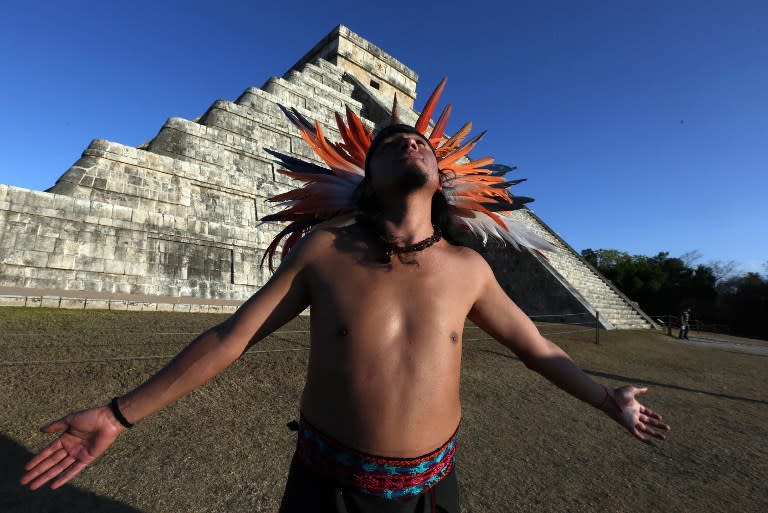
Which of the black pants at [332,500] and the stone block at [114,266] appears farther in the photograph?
the stone block at [114,266]

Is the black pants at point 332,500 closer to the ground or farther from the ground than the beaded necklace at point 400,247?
closer to the ground

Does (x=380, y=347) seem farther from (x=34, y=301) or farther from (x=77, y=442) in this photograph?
(x=34, y=301)

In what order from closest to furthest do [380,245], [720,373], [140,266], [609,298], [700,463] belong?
[380,245], [700,463], [720,373], [140,266], [609,298]

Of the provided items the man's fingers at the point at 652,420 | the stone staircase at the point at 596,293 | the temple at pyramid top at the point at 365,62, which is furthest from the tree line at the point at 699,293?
the man's fingers at the point at 652,420

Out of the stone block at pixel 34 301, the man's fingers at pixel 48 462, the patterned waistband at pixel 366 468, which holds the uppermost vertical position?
the stone block at pixel 34 301

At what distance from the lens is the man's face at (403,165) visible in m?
1.44

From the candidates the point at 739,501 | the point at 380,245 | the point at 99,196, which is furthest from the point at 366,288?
the point at 99,196

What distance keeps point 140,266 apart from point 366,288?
28.8 ft

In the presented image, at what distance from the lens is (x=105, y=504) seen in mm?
2123

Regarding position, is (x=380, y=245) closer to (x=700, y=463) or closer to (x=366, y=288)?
(x=366, y=288)

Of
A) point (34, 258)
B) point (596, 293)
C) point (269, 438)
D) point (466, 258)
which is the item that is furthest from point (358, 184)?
point (596, 293)

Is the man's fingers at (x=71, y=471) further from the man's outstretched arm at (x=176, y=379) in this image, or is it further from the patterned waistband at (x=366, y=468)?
the patterned waistband at (x=366, y=468)

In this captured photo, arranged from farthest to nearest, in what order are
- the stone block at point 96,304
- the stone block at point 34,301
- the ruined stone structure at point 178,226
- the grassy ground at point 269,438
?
the ruined stone structure at point 178,226, the stone block at point 96,304, the stone block at point 34,301, the grassy ground at point 269,438

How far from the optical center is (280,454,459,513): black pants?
48.1 inches
